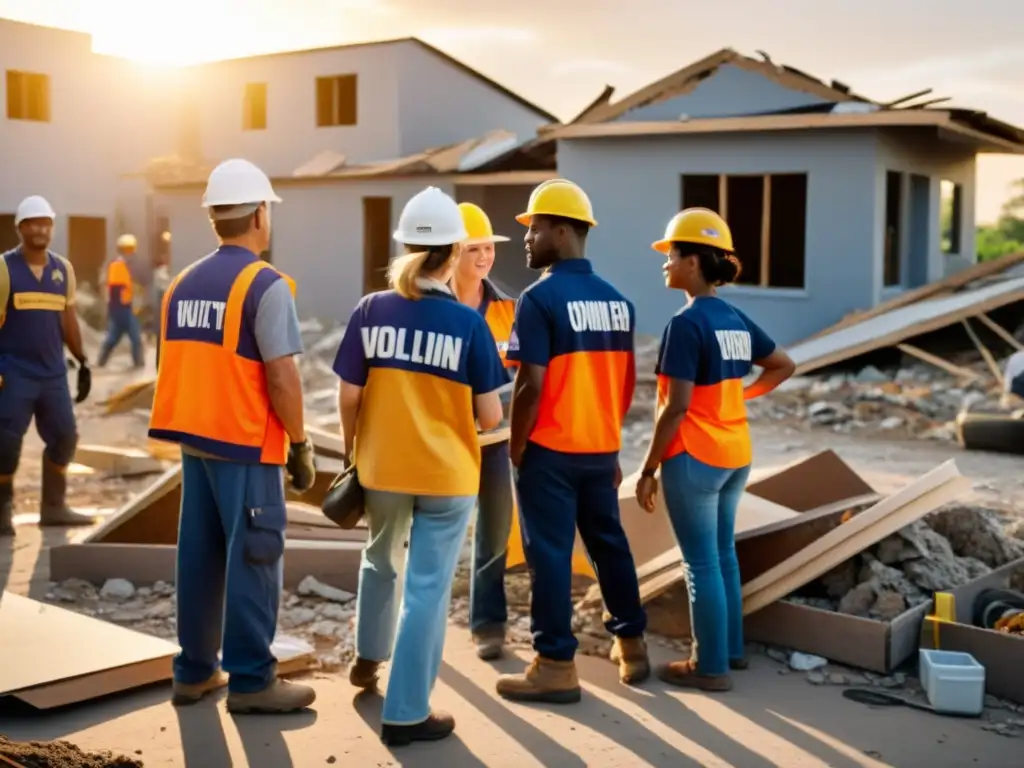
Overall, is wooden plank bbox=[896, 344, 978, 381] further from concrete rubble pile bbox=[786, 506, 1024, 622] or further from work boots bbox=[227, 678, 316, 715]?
work boots bbox=[227, 678, 316, 715]

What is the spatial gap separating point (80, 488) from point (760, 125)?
10.9 meters

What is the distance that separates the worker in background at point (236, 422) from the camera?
408cm

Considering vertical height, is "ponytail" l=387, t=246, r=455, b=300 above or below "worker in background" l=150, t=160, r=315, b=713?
above

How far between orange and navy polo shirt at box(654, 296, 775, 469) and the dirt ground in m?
0.95

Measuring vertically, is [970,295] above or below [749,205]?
below

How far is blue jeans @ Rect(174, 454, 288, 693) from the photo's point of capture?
13.5 ft

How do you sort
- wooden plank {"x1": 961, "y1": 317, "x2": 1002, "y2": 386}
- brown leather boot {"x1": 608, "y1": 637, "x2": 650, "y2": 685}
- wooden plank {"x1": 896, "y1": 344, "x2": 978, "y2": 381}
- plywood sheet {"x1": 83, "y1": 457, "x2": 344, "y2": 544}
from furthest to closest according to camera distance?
wooden plank {"x1": 896, "y1": 344, "x2": 978, "y2": 381}, wooden plank {"x1": 961, "y1": 317, "x2": 1002, "y2": 386}, plywood sheet {"x1": 83, "y1": 457, "x2": 344, "y2": 544}, brown leather boot {"x1": 608, "y1": 637, "x2": 650, "y2": 685}

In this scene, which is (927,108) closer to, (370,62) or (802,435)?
(802,435)

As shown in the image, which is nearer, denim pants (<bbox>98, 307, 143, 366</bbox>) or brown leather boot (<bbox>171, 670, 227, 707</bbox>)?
brown leather boot (<bbox>171, 670, 227, 707</bbox>)

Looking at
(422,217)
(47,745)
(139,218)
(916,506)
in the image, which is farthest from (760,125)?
(139,218)

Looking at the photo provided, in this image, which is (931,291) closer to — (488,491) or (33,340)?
(33,340)

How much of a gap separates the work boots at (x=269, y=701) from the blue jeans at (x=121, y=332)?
45.3 ft

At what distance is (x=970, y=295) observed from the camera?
15.0m

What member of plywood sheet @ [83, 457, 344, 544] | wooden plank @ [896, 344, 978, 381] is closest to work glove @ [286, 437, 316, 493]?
plywood sheet @ [83, 457, 344, 544]
